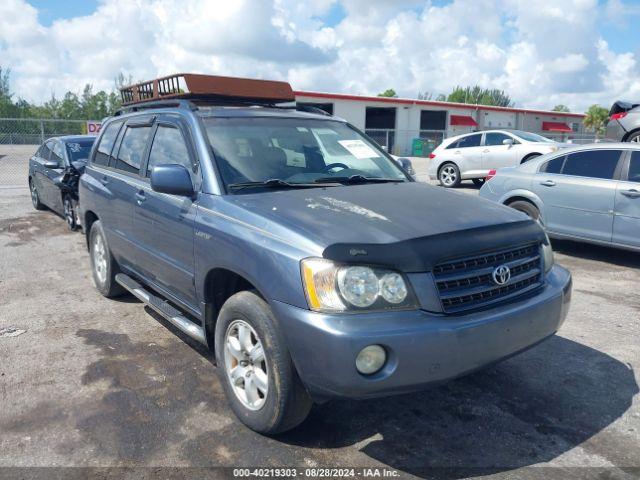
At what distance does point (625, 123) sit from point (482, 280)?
10.2m

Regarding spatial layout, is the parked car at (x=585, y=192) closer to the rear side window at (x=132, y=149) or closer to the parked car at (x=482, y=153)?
the rear side window at (x=132, y=149)

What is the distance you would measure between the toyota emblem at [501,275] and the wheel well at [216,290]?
1.43 meters

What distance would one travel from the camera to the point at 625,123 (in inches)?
442

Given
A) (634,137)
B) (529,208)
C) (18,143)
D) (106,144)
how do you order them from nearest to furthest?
(106,144) < (529,208) < (634,137) < (18,143)

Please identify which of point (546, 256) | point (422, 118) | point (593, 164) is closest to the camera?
point (546, 256)

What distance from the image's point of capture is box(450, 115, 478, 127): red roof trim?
41844mm

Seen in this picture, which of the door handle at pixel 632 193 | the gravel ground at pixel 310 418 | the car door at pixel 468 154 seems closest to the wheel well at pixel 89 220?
the gravel ground at pixel 310 418

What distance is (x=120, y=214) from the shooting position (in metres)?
4.80

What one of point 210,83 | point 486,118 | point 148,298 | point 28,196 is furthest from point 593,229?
point 486,118

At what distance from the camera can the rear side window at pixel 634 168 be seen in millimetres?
6688

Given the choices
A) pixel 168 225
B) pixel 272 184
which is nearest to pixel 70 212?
pixel 168 225

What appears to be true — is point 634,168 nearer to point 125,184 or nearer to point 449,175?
point 125,184

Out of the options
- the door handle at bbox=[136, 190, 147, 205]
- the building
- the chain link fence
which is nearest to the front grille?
the door handle at bbox=[136, 190, 147, 205]

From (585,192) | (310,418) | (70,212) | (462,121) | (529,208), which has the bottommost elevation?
(310,418)
